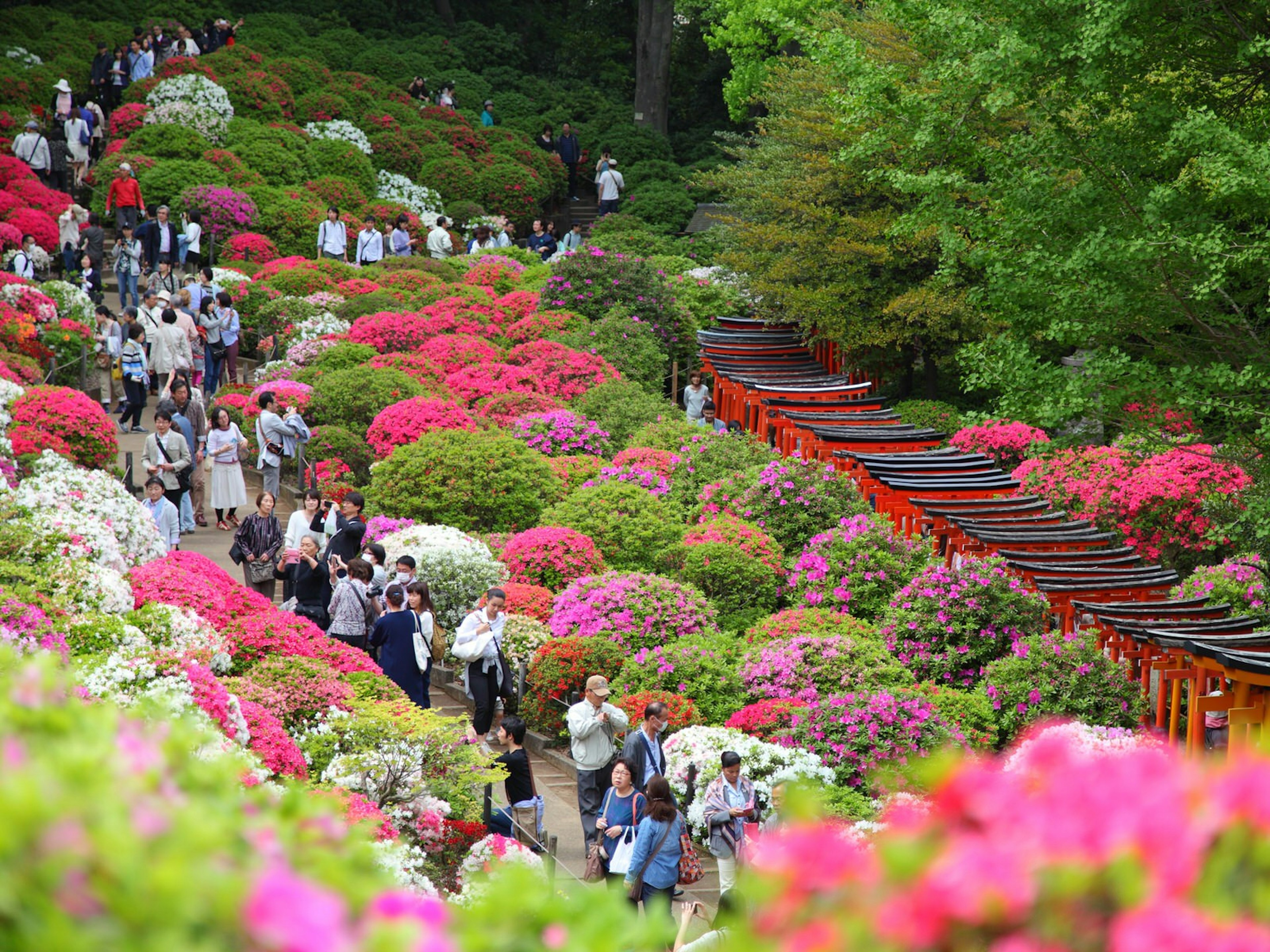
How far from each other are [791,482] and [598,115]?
2798cm

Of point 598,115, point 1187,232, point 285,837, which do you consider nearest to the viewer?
point 285,837

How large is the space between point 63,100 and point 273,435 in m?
17.9

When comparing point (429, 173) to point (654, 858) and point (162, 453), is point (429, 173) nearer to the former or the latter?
point (162, 453)

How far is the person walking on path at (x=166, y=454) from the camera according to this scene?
1391cm

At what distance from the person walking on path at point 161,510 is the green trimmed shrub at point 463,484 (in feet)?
7.96

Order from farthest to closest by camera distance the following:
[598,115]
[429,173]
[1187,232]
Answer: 1. [598,115]
2. [429,173]
3. [1187,232]

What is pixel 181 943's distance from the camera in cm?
184

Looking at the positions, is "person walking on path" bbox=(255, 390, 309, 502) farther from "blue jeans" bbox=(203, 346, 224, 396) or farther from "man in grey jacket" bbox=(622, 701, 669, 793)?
"man in grey jacket" bbox=(622, 701, 669, 793)

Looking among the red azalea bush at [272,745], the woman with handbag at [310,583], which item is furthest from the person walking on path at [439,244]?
the red azalea bush at [272,745]

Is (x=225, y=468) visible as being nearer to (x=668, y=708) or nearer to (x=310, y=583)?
(x=310, y=583)

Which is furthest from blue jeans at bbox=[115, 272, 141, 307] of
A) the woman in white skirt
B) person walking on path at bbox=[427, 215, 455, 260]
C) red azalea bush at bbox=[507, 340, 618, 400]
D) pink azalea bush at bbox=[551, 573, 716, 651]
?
pink azalea bush at bbox=[551, 573, 716, 651]

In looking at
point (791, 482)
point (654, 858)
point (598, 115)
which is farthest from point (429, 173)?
point (654, 858)

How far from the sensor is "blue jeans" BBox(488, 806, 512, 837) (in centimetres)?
909

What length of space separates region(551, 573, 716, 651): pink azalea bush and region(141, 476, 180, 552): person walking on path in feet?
12.1
